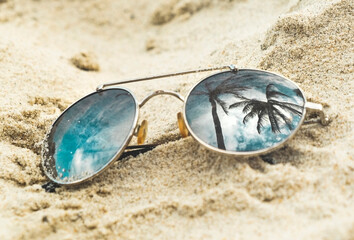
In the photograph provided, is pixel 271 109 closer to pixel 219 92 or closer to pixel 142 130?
pixel 219 92

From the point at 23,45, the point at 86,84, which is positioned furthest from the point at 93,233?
the point at 23,45

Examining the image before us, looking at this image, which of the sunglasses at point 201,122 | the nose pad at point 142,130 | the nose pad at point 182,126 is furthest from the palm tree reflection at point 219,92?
the nose pad at point 142,130

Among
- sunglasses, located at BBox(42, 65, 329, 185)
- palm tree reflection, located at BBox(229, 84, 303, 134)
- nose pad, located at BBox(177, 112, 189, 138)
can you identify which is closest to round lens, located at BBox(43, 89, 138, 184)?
sunglasses, located at BBox(42, 65, 329, 185)

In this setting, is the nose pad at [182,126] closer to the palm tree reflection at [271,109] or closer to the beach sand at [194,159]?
the beach sand at [194,159]

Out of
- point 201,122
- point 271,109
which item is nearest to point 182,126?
point 201,122

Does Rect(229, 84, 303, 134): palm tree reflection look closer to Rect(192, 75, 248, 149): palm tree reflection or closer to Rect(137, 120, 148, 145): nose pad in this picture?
Rect(192, 75, 248, 149): palm tree reflection
